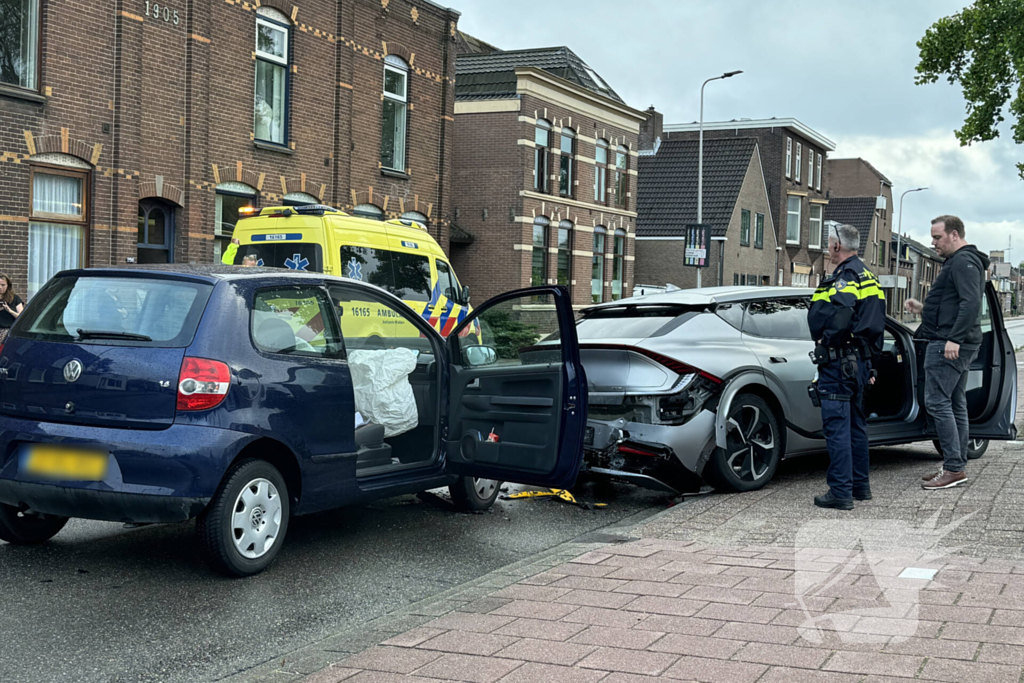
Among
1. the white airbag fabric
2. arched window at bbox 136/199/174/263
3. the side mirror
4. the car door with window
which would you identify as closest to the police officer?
the car door with window

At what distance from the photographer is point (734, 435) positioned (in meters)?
7.47

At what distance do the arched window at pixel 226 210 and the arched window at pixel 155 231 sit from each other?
0.95m

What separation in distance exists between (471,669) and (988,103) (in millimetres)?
19572

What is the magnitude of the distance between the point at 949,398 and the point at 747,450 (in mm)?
Answer: 1551

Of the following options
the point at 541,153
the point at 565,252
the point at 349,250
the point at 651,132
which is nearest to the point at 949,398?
the point at 349,250

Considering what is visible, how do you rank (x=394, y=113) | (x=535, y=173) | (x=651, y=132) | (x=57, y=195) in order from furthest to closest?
1. (x=651, y=132)
2. (x=535, y=173)
3. (x=394, y=113)
4. (x=57, y=195)

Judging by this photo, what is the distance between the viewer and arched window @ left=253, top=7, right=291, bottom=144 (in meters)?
19.6

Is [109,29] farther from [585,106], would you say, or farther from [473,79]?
[585,106]

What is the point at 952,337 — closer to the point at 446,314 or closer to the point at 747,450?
the point at 747,450

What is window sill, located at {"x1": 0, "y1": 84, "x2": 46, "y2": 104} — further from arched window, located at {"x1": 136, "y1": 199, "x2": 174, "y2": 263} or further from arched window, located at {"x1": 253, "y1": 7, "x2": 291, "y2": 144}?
arched window, located at {"x1": 253, "y1": 7, "x2": 291, "y2": 144}

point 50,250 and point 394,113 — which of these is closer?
point 50,250

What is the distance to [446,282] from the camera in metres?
13.6

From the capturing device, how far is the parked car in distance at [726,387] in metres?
7.15

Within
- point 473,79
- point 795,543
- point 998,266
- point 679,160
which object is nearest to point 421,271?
point 795,543
